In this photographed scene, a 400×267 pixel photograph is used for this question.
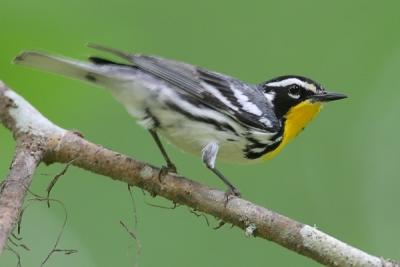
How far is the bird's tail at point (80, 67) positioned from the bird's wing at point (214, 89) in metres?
0.12

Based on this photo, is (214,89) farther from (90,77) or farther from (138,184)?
(138,184)

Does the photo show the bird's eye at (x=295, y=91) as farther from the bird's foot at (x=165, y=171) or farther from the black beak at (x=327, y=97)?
the bird's foot at (x=165, y=171)

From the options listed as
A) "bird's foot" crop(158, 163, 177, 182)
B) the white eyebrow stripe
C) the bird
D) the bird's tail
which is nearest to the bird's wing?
the bird

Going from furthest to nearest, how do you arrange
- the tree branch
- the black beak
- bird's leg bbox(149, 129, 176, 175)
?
the black beak, bird's leg bbox(149, 129, 176, 175), the tree branch

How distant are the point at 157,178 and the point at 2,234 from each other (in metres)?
0.97

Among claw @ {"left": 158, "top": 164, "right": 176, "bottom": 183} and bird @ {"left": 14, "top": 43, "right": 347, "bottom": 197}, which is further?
bird @ {"left": 14, "top": 43, "right": 347, "bottom": 197}

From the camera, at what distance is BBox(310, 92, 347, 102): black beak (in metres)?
4.97

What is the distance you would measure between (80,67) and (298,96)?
1.47 metres

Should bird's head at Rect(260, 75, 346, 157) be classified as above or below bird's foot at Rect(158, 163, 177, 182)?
above

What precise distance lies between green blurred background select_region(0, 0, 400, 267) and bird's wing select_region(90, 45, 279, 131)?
0.16 meters

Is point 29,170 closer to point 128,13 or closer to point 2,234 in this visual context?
point 2,234

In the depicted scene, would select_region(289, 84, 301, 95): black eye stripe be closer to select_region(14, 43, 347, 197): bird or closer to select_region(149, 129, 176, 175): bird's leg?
select_region(14, 43, 347, 197): bird

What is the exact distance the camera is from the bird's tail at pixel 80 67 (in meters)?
3.82

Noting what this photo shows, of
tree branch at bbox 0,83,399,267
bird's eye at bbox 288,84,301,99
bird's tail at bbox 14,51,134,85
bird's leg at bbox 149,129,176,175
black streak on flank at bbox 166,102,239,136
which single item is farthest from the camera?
bird's eye at bbox 288,84,301,99
